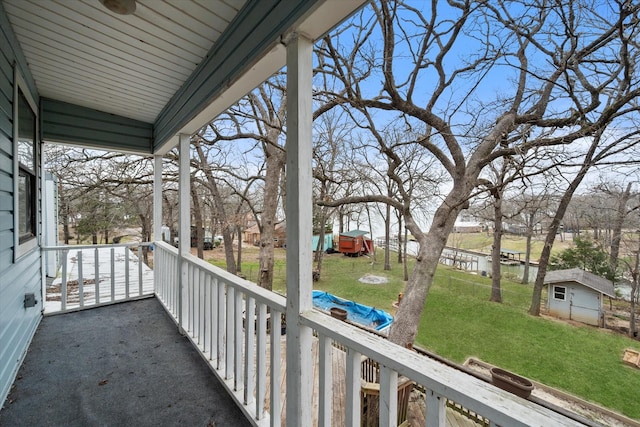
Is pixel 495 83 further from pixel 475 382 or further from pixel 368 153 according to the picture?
pixel 475 382

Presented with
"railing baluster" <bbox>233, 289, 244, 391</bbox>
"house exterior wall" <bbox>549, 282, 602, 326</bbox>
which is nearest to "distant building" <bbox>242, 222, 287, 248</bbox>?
"railing baluster" <bbox>233, 289, 244, 391</bbox>

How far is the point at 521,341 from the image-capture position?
24.5 feet

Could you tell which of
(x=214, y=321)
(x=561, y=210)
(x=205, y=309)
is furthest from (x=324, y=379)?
(x=561, y=210)

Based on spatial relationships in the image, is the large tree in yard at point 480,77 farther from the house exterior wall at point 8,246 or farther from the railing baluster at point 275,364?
the house exterior wall at point 8,246

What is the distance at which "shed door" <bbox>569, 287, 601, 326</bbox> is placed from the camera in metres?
7.11

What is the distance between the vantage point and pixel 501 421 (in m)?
0.62

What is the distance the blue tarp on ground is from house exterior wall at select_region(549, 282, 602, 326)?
4.62 m

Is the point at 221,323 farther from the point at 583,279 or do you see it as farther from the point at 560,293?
the point at 560,293

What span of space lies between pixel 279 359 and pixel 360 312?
840 cm

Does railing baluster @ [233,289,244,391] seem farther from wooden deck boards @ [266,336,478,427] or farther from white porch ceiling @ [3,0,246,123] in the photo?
white porch ceiling @ [3,0,246,123]

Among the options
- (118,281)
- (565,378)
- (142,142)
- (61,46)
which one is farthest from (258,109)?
(565,378)

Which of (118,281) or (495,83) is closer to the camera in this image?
(495,83)

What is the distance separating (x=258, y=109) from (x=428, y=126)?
4.97 meters

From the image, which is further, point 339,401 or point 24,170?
point 339,401
